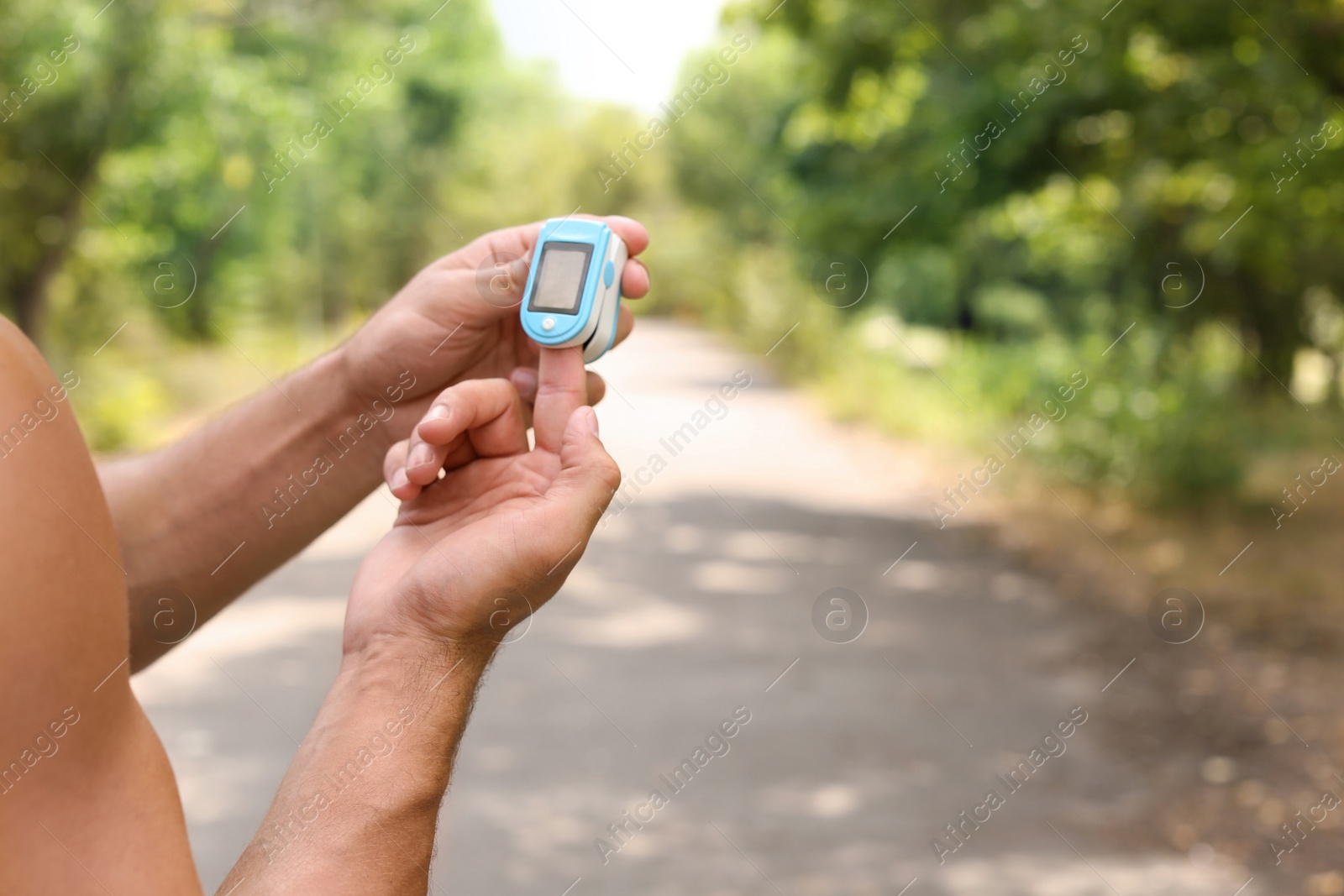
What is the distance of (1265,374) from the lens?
13719 mm

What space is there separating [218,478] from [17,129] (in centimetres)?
1210

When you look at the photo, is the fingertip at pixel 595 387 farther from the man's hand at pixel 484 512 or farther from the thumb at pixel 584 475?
the thumb at pixel 584 475

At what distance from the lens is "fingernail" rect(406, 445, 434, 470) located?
142 centimetres

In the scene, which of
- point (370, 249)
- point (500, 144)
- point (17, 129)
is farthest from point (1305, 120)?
point (500, 144)

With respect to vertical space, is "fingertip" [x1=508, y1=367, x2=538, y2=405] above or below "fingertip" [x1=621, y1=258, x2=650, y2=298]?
below

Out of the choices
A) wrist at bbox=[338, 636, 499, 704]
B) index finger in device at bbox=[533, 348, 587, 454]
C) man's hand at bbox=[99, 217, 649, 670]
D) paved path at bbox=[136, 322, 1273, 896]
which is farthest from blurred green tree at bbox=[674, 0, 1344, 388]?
wrist at bbox=[338, 636, 499, 704]

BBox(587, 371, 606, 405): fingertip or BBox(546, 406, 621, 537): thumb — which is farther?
BBox(587, 371, 606, 405): fingertip

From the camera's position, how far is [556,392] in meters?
1.57

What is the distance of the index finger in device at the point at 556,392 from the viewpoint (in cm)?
154

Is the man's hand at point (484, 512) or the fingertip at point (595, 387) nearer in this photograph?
the man's hand at point (484, 512)

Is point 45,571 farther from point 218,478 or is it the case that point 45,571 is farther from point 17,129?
point 17,129

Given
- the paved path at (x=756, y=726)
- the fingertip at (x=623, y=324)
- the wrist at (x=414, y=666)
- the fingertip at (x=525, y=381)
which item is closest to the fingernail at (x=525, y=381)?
the fingertip at (x=525, y=381)

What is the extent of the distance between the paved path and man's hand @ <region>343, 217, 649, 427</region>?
106 inches

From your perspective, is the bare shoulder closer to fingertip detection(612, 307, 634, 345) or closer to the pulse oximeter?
the pulse oximeter
